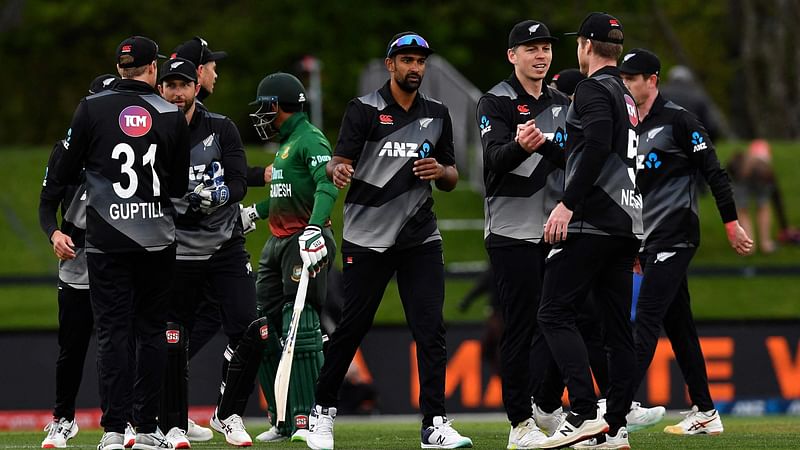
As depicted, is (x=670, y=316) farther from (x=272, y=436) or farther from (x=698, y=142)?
(x=272, y=436)

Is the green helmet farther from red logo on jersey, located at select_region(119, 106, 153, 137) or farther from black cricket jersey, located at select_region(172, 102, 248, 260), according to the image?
red logo on jersey, located at select_region(119, 106, 153, 137)

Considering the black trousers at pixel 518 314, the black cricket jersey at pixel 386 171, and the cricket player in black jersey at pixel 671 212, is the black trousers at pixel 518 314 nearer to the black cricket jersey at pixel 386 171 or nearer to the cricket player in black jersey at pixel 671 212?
the black cricket jersey at pixel 386 171

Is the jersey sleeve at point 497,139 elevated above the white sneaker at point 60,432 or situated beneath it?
elevated above

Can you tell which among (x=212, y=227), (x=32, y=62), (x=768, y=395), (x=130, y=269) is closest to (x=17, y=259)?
(x=768, y=395)

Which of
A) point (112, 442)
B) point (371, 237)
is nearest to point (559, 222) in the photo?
point (371, 237)

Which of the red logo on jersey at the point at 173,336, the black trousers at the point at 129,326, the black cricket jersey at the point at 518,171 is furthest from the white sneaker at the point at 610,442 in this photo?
the red logo on jersey at the point at 173,336

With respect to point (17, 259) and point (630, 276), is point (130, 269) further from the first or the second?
point (17, 259)

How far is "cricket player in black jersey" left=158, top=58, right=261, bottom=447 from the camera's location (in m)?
9.77

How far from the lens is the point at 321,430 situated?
29.6 ft

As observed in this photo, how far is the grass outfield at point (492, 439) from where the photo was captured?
30.3 ft

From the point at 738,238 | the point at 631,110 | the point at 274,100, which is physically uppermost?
the point at 274,100

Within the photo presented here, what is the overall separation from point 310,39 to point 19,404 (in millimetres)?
20484

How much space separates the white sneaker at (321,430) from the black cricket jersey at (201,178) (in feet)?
4.84

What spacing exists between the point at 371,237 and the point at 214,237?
1326 millimetres
